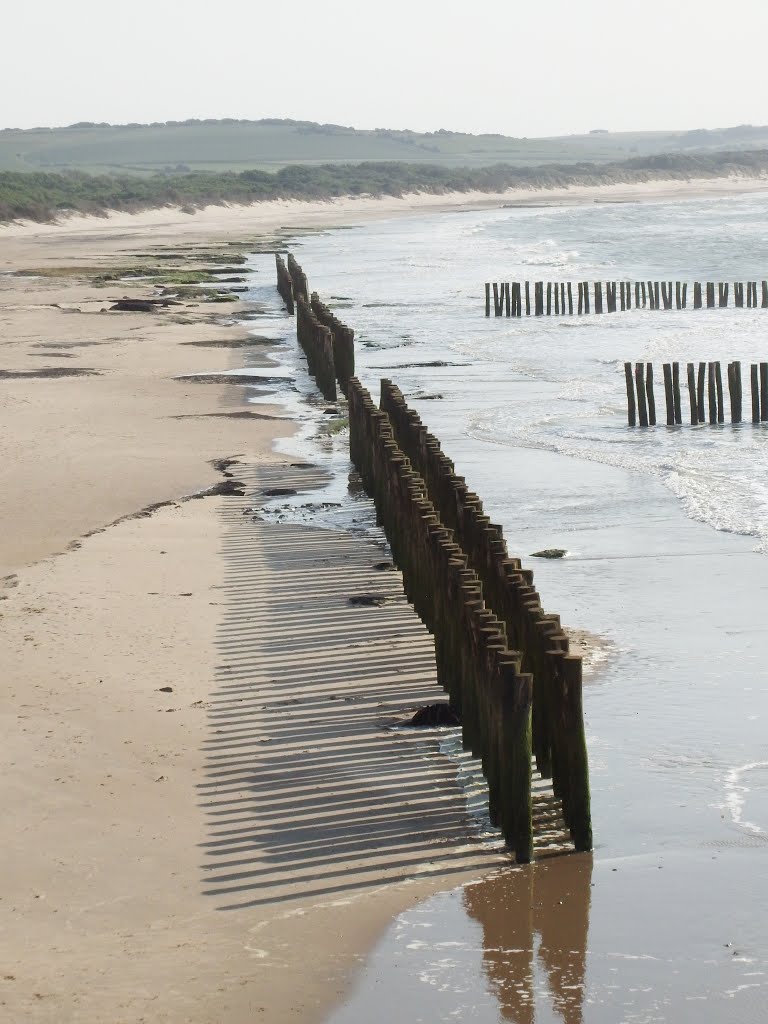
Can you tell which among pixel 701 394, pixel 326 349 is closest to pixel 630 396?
pixel 701 394

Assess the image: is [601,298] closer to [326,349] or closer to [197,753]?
[326,349]

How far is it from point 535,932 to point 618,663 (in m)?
3.38

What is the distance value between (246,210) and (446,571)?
98572mm

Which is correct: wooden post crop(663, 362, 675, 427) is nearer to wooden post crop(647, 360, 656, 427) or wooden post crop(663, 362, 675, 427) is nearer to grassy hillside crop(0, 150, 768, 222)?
wooden post crop(647, 360, 656, 427)

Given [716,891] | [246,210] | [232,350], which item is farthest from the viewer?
[246,210]

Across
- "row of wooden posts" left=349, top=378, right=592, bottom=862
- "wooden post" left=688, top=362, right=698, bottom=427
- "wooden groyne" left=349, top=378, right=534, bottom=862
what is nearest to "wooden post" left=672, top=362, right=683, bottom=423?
"wooden post" left=688, top=362, right=698, bottom=427

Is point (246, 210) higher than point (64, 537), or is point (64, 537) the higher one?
point (246, 210)

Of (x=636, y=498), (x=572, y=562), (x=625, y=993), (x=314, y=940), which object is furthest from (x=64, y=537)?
(x=625, y=993)

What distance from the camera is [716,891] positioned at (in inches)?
223

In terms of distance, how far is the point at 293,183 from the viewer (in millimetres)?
123562

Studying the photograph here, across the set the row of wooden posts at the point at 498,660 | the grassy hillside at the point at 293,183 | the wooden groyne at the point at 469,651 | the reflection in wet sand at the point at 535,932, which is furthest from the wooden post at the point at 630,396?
the grassy hillside at the point at 293,183

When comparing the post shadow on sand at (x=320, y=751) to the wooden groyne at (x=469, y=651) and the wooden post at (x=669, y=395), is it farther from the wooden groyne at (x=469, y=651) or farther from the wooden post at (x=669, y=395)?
the wooden post at (x=669, y=395)

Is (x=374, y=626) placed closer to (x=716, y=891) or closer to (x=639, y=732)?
(x=639, y=732)

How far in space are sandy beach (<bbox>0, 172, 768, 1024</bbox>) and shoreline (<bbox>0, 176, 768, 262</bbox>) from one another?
36.4m
